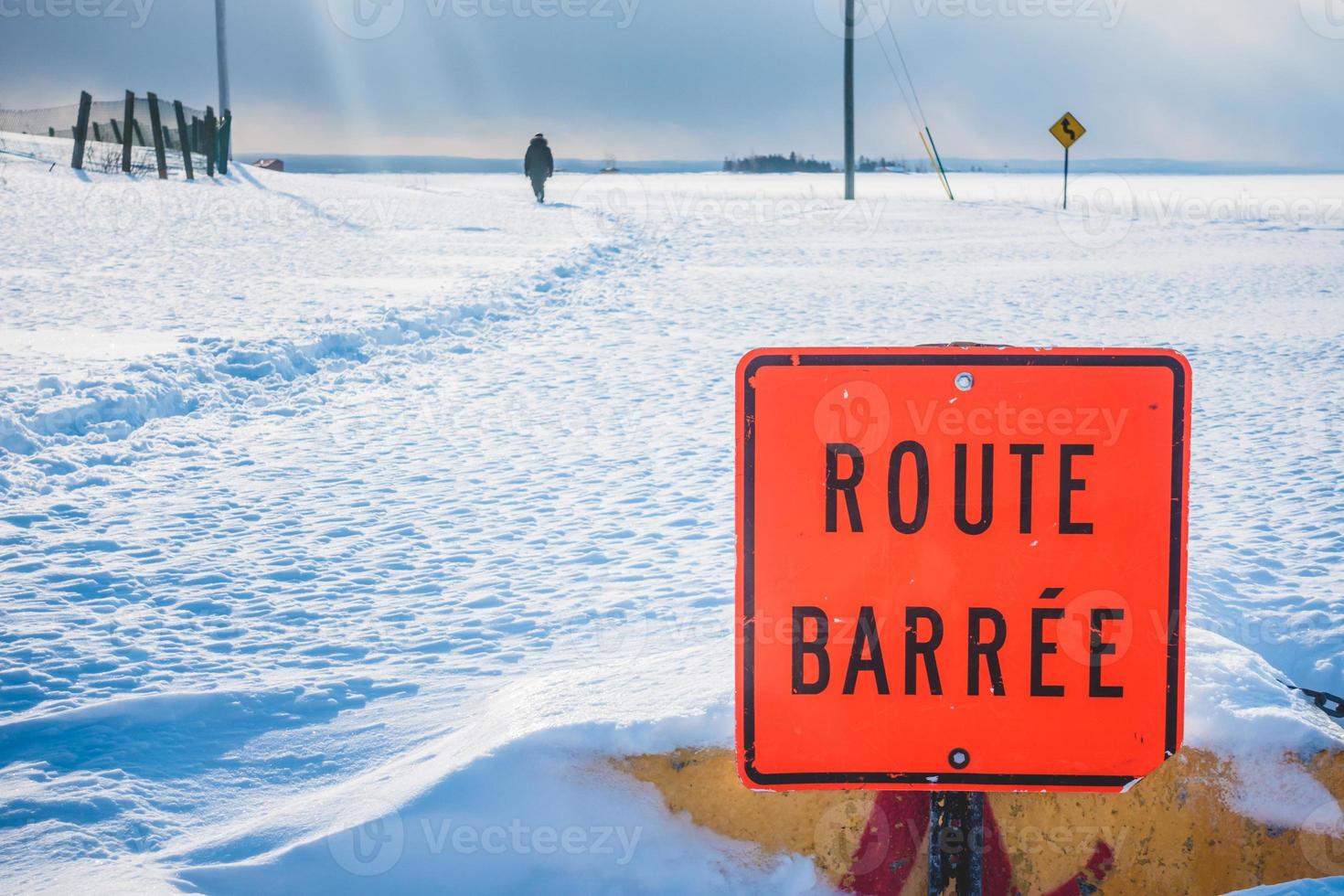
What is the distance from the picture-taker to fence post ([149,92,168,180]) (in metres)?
22.4

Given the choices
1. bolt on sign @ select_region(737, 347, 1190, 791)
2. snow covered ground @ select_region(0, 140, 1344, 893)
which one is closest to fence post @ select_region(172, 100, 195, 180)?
snow covered ground @ select_region(0, 140, 1344, 893)

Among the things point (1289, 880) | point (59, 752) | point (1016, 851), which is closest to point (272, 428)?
point (59, 752)

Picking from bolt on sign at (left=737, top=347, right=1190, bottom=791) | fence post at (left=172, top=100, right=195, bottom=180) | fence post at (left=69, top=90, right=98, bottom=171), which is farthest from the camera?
fence post at (left=172, top=100, right=195, bottom=180)

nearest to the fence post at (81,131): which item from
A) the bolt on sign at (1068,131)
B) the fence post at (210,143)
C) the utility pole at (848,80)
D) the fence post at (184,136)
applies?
the fence post at (184,136)

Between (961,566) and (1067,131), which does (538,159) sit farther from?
(961,566)

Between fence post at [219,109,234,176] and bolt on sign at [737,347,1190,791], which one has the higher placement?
fence post at [219,109,234,176]

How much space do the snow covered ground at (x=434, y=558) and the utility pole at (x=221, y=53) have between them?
22.1 m

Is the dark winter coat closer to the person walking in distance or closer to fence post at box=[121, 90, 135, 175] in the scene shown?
the person walking in distance

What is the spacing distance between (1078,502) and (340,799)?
1.71 meters

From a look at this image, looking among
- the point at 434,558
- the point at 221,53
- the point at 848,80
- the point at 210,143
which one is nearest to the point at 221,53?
the point at 221,53

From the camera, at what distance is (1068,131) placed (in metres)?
26.5

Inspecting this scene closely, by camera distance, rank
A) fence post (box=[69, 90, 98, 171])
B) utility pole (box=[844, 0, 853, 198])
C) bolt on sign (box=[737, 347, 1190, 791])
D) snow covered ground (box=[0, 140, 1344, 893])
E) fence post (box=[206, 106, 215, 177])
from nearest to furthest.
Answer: bolt on sign (box=[737, 347, 1190, 791]) < snow covered ground (box=[0, 140, 1344, 893]) < fence post (box=[69, 90, 98, 171]) < fence post (box=[206, 106, 215, 177]) < utility pole (box=[844, 0, 853, 198])

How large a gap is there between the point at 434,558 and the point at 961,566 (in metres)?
2.57

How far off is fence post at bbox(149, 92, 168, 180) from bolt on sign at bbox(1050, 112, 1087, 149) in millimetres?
20779
